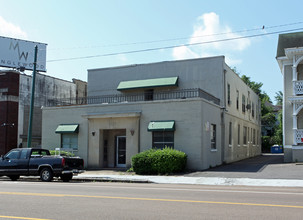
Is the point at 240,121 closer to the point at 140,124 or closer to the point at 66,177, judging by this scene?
the point at 140,124

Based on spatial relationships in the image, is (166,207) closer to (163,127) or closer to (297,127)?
(163,127)

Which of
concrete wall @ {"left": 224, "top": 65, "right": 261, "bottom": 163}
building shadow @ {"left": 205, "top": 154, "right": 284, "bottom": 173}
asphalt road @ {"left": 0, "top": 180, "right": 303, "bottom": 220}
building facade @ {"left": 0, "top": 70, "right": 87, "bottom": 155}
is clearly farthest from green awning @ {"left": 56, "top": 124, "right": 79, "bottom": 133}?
asphalt road @ {"left": 0, "top": 180, "right": 303, "bottom": 220}

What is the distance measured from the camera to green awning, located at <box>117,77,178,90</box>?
2564 cm

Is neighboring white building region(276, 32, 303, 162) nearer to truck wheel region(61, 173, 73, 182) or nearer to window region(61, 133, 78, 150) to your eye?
window region(61, 133, 78, 150)

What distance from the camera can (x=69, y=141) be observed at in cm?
2488

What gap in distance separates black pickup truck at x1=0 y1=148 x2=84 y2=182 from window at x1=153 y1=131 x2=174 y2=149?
5.41m

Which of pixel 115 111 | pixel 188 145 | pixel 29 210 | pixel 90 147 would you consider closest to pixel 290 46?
pixel 188 145

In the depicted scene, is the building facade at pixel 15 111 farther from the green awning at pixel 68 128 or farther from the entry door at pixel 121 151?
the entry door at pixel 121 151

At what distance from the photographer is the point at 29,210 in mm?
8344

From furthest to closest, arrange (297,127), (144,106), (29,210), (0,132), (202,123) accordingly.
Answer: (0,132), (297,127), (144,106), (202,123), (29,210)

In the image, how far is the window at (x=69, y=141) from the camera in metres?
24.6

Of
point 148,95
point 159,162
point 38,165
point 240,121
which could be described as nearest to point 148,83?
point 148,95

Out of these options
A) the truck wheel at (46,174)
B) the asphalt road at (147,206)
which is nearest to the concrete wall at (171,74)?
the truck wheel at (46,174)

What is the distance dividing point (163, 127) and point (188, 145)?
1.77 m
